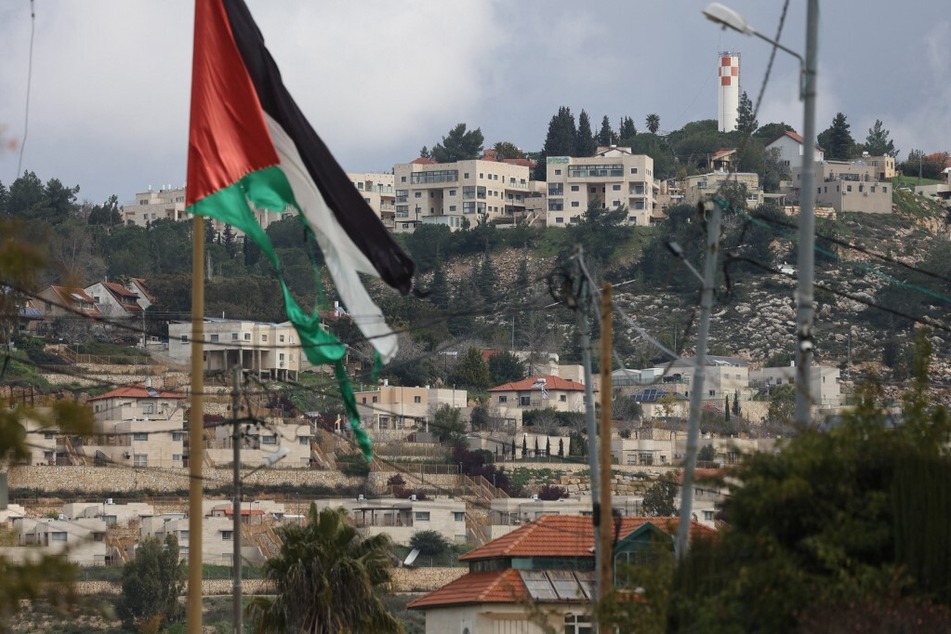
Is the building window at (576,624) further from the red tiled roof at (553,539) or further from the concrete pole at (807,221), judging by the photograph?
the concrete pole at (807,221)

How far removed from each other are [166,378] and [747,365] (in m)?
57.4

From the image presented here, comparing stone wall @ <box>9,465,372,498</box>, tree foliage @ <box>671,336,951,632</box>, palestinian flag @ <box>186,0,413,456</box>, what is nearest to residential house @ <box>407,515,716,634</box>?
palestinian flag @ <box>186,0,413,456</box>

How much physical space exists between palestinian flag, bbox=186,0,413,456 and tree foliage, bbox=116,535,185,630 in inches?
2841

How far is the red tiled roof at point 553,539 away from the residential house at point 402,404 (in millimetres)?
103675

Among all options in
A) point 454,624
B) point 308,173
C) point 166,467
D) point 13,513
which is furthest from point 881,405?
point 166,467

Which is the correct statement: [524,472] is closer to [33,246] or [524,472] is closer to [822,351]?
[822,351]

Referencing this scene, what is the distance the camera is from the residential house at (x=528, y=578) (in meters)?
45.2

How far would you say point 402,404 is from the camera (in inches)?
6383

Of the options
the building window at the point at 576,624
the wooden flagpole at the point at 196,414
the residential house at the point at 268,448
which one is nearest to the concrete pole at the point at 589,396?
the wooden flagpole at the point at 196,414

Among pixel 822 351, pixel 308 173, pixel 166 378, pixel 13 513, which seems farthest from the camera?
pixel 822 351

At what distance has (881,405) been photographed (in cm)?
2284

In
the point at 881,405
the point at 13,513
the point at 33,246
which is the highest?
the point at 33,246

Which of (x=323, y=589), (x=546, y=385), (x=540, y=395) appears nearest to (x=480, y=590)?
(x=323, y=589)

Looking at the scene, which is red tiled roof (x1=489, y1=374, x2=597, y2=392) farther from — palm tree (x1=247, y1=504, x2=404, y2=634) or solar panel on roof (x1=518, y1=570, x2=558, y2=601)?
palm tree (x1=247, y1=504, x2=404, y2=634)
